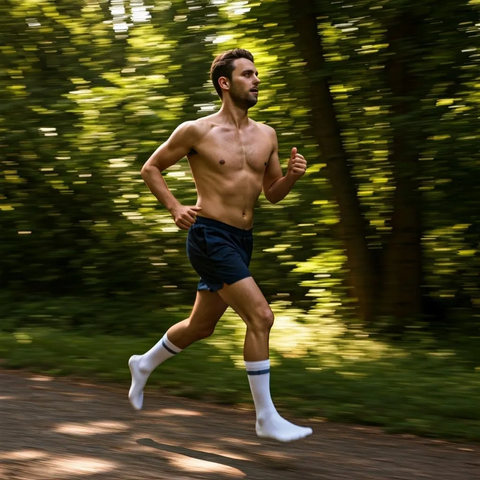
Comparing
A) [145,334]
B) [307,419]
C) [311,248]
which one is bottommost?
[307,419]

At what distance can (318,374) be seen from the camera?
6.54 m

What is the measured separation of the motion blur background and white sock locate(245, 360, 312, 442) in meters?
0.97

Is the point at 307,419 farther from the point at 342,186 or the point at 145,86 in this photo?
the point at 145,86

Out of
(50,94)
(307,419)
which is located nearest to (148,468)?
(307,419)

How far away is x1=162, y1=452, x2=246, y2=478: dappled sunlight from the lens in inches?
172

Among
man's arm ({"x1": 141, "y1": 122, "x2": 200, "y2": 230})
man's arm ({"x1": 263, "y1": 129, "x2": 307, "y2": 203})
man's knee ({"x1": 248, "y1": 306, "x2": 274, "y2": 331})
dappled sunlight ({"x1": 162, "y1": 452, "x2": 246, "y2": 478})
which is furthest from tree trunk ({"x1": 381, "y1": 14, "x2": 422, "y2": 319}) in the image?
dappled sunlight ({"x1": 162, "y1": 452, "x2": 246, "y2": 478})

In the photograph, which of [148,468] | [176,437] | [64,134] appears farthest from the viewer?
[64,134]

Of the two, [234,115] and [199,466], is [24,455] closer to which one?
[199,466]

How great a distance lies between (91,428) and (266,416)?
3.74 feet

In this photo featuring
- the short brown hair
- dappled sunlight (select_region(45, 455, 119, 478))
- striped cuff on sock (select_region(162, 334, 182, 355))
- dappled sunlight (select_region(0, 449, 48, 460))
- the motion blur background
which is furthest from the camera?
the motion blur background

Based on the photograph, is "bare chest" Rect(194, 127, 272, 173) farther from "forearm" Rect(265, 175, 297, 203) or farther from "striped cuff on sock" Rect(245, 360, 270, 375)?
"striped cuff on sock" Rect(245, 360, 270, 375)

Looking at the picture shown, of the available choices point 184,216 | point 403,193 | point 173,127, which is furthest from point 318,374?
point 173,127

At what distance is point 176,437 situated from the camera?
5.07 metres

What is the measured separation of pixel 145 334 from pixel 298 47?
3188mm
